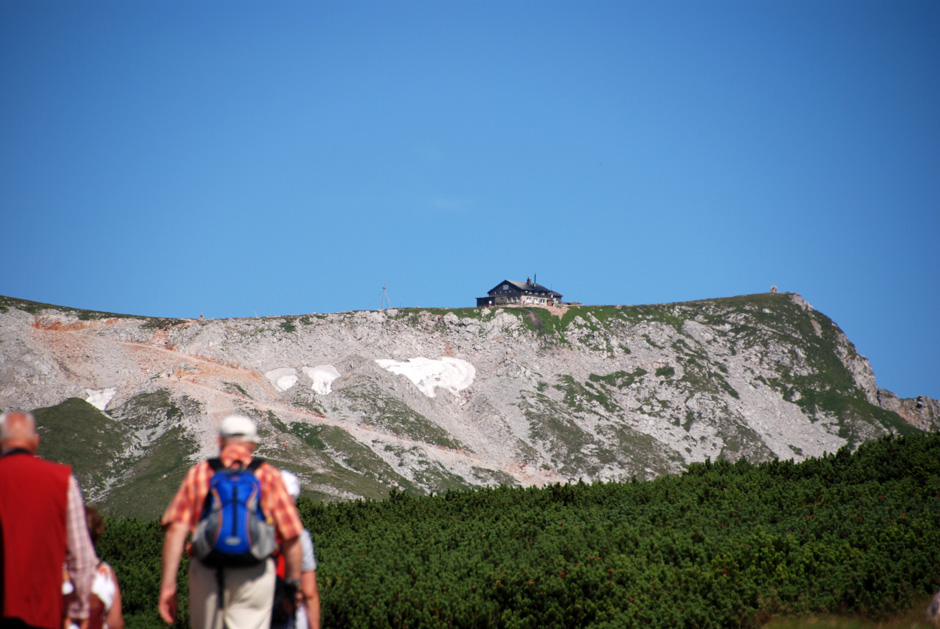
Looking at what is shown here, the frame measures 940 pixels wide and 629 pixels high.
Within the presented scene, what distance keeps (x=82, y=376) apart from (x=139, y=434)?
13.4 meters

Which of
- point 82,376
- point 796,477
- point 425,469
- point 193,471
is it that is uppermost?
point 82,376

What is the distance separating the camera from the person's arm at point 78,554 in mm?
7016

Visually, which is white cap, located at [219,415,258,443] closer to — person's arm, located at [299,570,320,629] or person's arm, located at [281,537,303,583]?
person's arm, located at [281,537,303,583]

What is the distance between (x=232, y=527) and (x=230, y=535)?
2.7 inches

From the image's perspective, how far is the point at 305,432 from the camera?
256 feet

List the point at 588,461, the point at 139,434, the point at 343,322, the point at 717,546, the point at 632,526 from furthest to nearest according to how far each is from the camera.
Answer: the point at 343,322
the point at 588,461
the point at 139,434
the point at 632,526
the point at 717,546

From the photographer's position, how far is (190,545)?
279 inches

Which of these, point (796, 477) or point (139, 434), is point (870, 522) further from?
point (139, 434)

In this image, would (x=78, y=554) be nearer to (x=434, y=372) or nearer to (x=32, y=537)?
(x=32, y=537)

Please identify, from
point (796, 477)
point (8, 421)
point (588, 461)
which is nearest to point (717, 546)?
point (796, 477)

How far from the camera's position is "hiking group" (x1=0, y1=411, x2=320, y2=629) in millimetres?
6684

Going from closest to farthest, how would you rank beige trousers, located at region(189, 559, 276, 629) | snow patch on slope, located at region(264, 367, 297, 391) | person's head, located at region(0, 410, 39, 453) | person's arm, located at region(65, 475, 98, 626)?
person's head, located at region(0, 410, 39, 453) < person's arm, located at region(65, 475, 98, 626) < beige trousers, located at region(189, 559, 276, 629) < snow patch on slope, located at region(264, 367, 297, 391)

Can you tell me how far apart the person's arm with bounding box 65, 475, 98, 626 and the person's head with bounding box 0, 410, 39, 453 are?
49 centimetres

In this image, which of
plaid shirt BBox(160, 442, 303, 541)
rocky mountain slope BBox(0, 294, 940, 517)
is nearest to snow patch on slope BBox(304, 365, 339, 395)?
rocky mountain slope BBox(0, 294, 940, 517)
